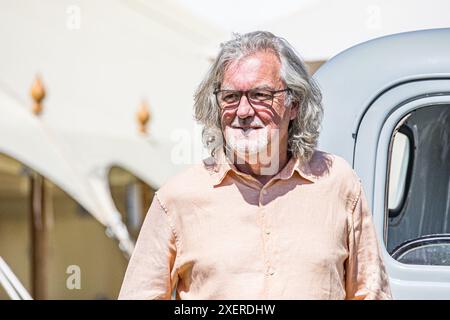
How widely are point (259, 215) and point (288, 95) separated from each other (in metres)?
0.26

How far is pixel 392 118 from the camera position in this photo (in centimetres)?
218

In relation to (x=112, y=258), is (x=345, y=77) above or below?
above

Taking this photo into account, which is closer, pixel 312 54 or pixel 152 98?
pixel 312 54

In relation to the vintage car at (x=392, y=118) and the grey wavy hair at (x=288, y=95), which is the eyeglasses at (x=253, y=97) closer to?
the grey wavy hair at (x=288, y=95)

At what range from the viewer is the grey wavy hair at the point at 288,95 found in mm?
1752

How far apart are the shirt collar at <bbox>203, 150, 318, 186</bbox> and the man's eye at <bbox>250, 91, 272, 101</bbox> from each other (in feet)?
0.48

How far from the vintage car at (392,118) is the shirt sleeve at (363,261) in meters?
0.42

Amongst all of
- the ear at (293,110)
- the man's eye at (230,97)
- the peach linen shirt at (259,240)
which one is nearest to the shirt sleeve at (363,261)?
the peach linen shirt at (259,240)

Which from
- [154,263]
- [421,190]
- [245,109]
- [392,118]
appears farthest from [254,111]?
[421,190]

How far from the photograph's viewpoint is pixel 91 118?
4309 millimetres

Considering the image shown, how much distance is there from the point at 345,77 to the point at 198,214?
74 centimetres

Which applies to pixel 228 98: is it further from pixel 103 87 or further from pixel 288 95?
pixel 103 87

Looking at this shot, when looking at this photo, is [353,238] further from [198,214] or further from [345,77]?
[345,77]

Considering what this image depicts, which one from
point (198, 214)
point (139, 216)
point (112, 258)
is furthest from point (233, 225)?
point (112, 258)
